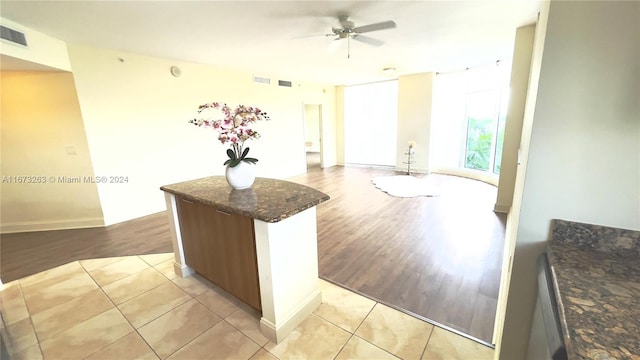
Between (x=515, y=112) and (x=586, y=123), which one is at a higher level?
(x=515, y=112)

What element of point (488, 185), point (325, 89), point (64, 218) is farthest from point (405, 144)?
point (64, 218)

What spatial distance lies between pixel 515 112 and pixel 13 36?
601cm

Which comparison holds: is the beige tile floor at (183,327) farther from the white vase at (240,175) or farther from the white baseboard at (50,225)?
the white baseboard at (50,225)

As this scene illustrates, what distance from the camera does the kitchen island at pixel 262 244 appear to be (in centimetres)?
159

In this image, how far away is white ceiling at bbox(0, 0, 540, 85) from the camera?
2.42 metres

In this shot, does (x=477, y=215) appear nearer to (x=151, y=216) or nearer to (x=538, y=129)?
(x=538, y=129)

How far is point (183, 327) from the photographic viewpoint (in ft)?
6.00

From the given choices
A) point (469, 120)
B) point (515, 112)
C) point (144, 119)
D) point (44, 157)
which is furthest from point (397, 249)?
point (44, 157)

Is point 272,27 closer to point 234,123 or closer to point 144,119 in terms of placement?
point 234,123

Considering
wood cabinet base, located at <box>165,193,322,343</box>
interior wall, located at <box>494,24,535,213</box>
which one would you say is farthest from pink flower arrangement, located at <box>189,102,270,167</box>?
interior wall, located at <box>494,24,535,213</box>

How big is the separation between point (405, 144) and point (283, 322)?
6.10 metres

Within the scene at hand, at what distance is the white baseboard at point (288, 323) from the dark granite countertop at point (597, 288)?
1.48 meters

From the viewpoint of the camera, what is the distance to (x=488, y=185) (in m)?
5.45

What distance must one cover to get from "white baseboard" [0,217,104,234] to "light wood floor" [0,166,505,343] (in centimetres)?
12
